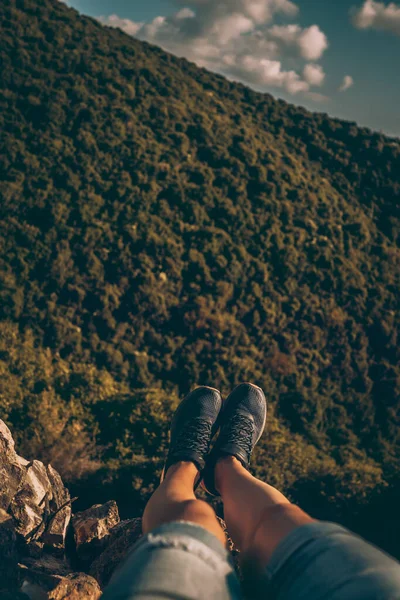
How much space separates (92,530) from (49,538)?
9.1 inches

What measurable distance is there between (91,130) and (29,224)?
252 centimetres

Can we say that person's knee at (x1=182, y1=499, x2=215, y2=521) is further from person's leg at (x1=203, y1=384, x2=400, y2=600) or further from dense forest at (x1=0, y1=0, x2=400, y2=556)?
dense forest at (x1=0, y1=0, x2=400, y2=556)

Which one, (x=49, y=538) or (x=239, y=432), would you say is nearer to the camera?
(x=49, y=538)

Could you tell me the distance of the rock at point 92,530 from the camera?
2.58 metres

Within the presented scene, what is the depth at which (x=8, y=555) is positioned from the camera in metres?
2.02

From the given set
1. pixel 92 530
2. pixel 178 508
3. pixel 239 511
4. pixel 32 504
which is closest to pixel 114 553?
pixel 92 530

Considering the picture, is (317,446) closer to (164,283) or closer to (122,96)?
(164,283)

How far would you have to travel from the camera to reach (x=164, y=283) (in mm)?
7562

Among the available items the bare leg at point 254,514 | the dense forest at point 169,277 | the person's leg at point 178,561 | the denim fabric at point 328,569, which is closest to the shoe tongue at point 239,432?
the bare leg at point 254,514

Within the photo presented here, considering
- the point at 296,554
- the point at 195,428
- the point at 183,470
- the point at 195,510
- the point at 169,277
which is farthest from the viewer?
the point at 169,277

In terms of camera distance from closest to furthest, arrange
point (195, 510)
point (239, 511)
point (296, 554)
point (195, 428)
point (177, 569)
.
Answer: point (177, 569)
point (296, 554)
point (195, 510)
point (239, 511)
point (195, 428)

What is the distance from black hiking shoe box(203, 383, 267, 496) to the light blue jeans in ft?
3.81

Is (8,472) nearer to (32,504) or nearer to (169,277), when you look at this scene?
(32,504)

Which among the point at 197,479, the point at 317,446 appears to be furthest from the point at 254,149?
the point at 197,479
